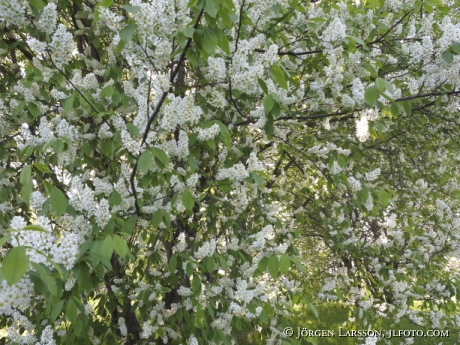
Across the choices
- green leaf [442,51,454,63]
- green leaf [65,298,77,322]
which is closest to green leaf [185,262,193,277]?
green leaf [65,298,77,322]

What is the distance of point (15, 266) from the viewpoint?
1.26 m

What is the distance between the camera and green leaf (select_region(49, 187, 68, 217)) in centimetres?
178

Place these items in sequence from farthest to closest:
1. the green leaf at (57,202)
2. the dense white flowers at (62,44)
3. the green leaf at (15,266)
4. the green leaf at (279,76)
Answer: the dense white flowers at (62,44) < the green leaf at (279,76) < the green leaf at (57,202) < the green leaf at (15,266)

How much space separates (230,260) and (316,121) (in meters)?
2.11

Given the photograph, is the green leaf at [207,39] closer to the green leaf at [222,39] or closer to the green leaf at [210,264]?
the green leaf at [222,39]

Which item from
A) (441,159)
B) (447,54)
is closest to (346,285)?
(441,159)

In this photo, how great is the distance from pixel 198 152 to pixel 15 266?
2.21 meters

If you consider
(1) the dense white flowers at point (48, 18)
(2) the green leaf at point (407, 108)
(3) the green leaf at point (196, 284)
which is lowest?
(3) the green leaf at point (196, 284)

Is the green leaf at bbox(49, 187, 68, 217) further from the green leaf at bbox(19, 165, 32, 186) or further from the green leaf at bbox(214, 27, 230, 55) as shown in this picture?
the green leaf at bbox(214, 27, 230, 55)

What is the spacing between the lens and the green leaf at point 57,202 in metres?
1.78

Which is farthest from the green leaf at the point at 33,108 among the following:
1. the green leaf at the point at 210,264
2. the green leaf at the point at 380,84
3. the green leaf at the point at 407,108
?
the green leaf at the point at 407,108

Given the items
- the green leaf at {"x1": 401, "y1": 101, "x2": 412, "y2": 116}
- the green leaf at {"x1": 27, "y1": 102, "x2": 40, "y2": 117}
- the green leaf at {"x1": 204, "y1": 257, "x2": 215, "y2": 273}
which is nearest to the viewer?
the green leaf at {"x1": 27, "y1": 102, "x2": 40, "y2": 117}

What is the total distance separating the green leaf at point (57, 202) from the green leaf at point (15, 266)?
0.51 metres

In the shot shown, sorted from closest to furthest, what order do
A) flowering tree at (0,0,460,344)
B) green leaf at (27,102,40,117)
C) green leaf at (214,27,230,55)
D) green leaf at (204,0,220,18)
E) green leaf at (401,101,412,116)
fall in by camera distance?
green leaf at (204,0,220,18) < green leaf at (214,27,230,55) < flowering tree at (0,0,460,344) < green leaf at (27,102,40,117) < green leaf at (401,101,412,116)
